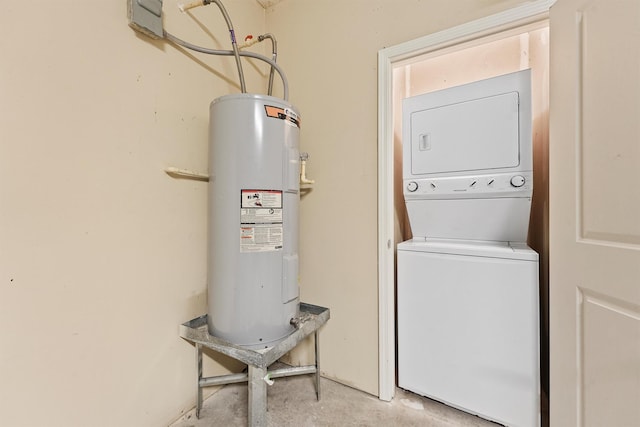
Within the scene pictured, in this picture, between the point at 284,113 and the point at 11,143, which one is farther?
the point at 284,113

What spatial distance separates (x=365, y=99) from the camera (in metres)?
1.54

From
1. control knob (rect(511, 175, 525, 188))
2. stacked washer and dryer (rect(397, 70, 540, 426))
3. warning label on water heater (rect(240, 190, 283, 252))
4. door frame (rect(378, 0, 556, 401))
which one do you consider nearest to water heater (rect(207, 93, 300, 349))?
warning label on water heater (rect(240, 190, 283, 252))

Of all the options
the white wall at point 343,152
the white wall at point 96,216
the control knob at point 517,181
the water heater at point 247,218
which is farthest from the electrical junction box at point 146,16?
the control knob at point 517,181

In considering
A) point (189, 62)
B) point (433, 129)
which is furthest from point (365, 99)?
point (189, 62)

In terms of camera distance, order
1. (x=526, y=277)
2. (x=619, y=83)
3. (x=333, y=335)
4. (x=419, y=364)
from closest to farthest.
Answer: (x=619, y=83)
(x=526, y=277)
(x=419, y=364)
(x=333, y=335)

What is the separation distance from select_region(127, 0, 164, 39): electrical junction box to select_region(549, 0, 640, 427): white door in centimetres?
173

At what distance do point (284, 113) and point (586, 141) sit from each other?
1.20 meters

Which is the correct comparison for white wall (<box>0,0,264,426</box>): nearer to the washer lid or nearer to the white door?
the washer lid

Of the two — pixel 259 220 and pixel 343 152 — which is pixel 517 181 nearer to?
pixel 343 152

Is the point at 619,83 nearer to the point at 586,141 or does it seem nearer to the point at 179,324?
the point at 586,141

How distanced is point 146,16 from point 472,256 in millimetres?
1914

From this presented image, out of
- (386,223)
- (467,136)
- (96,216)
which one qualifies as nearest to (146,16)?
(96,216)

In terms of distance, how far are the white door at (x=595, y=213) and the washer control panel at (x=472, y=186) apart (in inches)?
6.8

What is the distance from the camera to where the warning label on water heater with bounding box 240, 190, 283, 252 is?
1154mm
